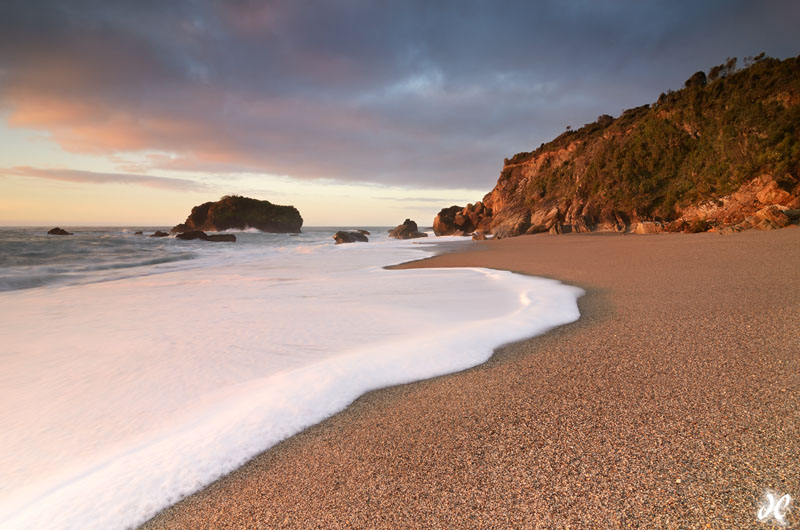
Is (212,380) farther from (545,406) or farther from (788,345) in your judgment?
(788,345)

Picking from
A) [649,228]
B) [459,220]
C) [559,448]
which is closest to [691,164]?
[649,228]

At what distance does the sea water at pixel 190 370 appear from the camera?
1.74m

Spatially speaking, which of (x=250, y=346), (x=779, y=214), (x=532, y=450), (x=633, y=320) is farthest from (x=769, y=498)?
(x=779, y=214)

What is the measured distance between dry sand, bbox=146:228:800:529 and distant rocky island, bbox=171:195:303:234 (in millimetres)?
73475

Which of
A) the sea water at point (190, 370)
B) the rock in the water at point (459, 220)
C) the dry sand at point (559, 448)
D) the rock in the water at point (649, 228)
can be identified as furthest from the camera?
the rock in the water at point (459, 220)

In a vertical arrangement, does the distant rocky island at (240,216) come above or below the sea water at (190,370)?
above

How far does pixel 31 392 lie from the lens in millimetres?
2828

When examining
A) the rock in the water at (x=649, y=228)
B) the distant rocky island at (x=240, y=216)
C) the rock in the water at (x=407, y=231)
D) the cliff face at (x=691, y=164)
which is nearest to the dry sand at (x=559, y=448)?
the cliff face at (x=691, y=164)

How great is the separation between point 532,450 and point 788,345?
2.54 m

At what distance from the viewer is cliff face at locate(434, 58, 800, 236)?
15.8 m

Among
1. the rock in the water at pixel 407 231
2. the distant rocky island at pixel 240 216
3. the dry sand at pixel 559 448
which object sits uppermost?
the distant rocky island at pixel 240 216

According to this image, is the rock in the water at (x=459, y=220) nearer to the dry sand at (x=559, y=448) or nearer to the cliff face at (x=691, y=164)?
the cliff face at (x=691, y=164)

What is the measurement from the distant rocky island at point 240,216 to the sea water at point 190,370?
69348 mm

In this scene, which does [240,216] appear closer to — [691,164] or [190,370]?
[691,164]
